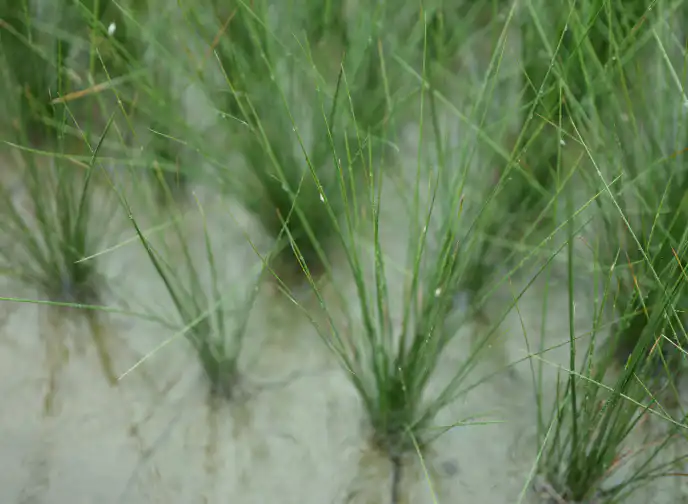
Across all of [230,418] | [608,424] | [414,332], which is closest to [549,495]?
[608,424]

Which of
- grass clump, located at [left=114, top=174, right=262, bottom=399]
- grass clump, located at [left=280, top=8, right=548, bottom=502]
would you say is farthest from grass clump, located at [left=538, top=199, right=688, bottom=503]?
grass clump, located at [left=114, top=174, right=262, bottom=399]

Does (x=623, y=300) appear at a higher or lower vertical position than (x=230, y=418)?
higher

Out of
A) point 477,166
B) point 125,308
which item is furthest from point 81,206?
point 477,166

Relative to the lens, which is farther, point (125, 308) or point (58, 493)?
point (125, 308)

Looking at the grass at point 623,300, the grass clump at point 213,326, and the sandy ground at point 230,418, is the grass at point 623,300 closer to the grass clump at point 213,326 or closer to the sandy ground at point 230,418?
the sandy ground at point 230,418

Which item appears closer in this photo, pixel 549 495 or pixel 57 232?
pixel 549 495

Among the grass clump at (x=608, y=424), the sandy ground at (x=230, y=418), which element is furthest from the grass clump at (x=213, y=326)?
the grass clump at (x=608, y=424)

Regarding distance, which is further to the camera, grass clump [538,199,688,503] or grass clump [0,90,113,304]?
grass clump [0,90,113,304]

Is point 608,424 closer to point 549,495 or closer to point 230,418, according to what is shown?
point 549,495

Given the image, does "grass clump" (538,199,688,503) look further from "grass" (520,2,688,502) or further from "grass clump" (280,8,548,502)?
"grass clump" (280,8,548,502)

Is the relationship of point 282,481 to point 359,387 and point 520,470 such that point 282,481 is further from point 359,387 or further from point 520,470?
point 520,470

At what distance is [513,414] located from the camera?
791 mm

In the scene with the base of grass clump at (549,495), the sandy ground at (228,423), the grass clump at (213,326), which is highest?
the grass clump at (213,326)

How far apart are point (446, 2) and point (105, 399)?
750 millimetres
